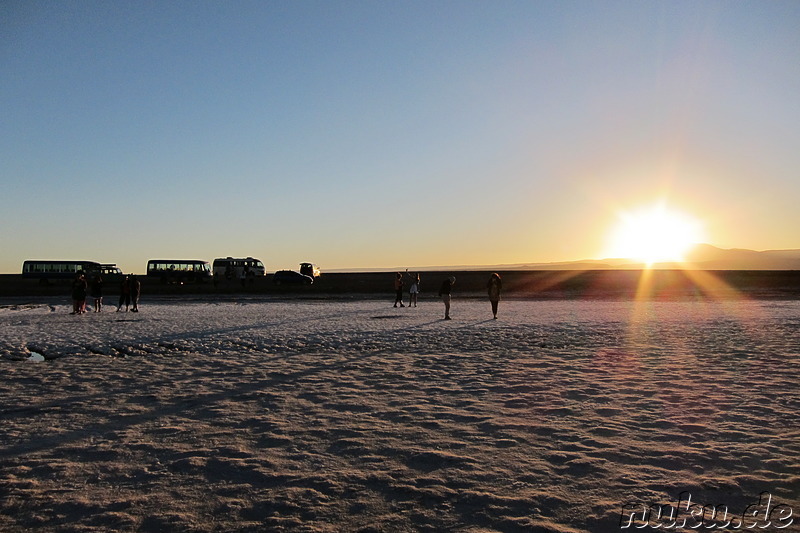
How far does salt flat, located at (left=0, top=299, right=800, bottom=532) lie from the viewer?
16.3ft

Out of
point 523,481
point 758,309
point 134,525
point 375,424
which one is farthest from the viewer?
point 758,309

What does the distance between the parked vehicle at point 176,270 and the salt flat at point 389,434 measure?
5203cm

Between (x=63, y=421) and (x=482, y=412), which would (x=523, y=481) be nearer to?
(x=482, y=412)

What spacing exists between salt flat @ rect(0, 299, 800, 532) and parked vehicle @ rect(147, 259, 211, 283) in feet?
171

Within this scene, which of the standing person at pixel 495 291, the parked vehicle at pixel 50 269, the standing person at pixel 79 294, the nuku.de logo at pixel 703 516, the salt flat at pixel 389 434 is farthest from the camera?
the parked vehicle at pixel 50 269

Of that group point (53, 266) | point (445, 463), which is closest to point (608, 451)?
point (445, 463)

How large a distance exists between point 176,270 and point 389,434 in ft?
206

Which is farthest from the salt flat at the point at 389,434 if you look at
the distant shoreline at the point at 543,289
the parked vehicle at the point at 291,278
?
the parked vehicle at the point at 291,278

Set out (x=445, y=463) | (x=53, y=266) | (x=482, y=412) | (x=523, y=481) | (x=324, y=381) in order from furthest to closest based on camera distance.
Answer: (x=53, y=266) → (x=324, y=381) → (x=482, y=412) → (x=445, y=463) → (x=523, y=481)

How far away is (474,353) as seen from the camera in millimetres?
13922

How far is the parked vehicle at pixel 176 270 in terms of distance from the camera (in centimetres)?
6469

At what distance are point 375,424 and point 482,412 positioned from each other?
1.61 m

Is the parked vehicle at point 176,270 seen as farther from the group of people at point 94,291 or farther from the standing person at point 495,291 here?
the standing person at point 495,291

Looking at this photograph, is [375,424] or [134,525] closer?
[134,525]
